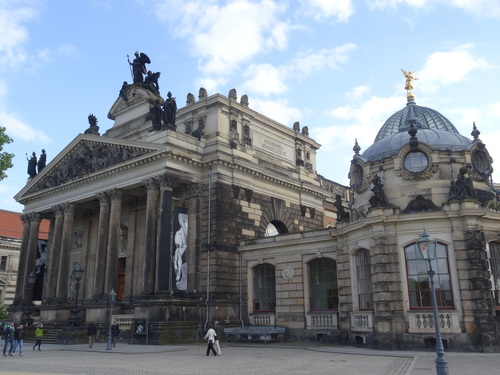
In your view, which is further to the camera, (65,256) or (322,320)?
(65,256)

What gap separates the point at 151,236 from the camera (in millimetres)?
34062

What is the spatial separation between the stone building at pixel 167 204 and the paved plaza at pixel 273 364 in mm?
9175

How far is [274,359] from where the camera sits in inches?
837

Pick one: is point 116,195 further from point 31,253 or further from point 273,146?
point 273,146

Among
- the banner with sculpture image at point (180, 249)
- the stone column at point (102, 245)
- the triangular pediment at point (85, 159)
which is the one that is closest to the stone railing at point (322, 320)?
the banner with sculpture image at point (180, 249)

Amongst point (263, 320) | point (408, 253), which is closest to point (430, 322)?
point (408, 253)

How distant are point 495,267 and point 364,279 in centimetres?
675

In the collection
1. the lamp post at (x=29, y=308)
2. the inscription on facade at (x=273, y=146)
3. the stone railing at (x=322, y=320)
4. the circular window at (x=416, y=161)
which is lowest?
the stone railing at (x=322, y=320)

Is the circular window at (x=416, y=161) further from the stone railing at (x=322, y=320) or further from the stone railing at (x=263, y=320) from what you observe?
the stone railing at (x=263, y=320)

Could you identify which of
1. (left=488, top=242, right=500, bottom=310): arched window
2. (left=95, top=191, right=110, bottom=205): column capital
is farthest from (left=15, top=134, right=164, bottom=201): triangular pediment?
(left=488, top=242, right=500, bottom=310): arched window

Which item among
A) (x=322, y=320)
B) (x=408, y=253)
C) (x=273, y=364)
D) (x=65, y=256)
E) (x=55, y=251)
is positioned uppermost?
(x=55, y=251)

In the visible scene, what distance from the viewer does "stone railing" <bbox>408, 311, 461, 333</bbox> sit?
23.6m

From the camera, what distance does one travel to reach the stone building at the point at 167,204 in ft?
112

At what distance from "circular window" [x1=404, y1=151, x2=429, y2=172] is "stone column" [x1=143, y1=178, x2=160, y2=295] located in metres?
17.5
